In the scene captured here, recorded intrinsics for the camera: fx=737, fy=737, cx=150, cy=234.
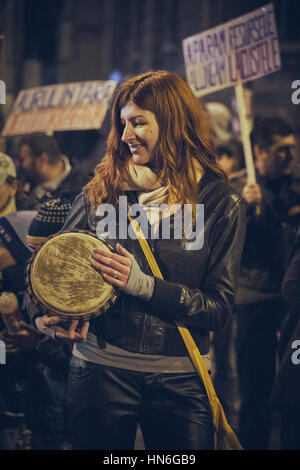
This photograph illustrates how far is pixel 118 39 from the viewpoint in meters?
21.4

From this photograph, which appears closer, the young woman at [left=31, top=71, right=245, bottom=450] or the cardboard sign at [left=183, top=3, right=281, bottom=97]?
the young woman at [left=31, top=71, right=245, bottom=450]

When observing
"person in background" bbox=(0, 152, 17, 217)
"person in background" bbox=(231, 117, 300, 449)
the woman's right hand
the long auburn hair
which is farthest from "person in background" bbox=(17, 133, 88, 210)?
the woman's right hand

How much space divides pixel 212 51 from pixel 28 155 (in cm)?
154

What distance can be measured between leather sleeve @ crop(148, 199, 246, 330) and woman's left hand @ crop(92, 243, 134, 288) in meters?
0.15

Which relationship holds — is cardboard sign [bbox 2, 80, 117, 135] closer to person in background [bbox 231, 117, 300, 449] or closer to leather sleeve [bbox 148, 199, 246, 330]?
person in background [bbox 231, 117, 300, 449]

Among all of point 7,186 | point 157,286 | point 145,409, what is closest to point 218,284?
point 157,286

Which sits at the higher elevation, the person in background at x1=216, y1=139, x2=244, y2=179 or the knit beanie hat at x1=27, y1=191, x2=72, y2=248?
the person in background at x1=216, y1=139, x2=244, y2=179

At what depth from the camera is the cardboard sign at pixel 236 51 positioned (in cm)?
495

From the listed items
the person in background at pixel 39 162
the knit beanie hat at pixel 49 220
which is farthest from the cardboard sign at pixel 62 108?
the knit beanie hat at pixel 49 220

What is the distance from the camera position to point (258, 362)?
15.8 feet

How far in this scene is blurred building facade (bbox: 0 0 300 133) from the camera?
1489 cm

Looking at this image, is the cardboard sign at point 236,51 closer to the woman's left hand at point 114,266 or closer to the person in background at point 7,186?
the person in background at point 7,186

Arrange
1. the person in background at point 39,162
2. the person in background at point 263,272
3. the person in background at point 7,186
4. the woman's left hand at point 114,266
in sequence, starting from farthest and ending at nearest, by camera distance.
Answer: the person in background at point 39,162, the person in background at point 263,272, the person in background at point 7,186, the woman's left hand at point 114,266

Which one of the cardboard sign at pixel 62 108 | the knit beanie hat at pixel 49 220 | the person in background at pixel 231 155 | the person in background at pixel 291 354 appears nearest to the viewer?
the knit beanie hat at pixel 49 220
